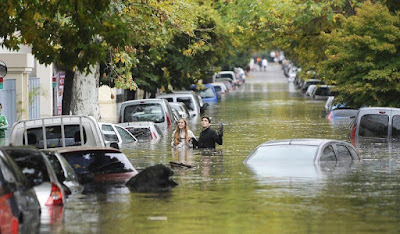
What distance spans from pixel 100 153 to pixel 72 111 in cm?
1811

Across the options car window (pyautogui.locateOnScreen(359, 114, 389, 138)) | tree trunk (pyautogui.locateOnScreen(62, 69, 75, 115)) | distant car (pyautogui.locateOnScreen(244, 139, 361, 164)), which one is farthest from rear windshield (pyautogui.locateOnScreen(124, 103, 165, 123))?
distant car (pyautogui.locateOnScreen(244, 139, 361, 164))

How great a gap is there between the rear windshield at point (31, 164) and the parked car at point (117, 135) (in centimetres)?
1577

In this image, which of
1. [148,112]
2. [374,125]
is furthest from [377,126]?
[148,112]

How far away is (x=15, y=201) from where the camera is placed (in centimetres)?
1172

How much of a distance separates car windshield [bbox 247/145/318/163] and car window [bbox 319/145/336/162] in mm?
211

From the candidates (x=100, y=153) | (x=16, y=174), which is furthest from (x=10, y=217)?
(x=100, y=153)

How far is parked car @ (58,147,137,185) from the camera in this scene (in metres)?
17.6

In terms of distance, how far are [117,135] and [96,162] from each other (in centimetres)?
1283

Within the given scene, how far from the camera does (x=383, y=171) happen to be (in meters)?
22.8

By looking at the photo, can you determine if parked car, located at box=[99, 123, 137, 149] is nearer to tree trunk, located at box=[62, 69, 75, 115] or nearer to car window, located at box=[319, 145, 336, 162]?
tree trunk, located at box=[62, 69, 75, 115]

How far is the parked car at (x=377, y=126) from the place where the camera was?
31.5m

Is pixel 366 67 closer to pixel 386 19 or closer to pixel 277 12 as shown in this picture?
pixel 386 19

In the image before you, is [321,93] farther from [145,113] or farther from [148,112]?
[145,113]

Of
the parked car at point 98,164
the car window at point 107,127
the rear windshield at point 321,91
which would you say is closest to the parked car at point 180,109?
the car window at point 107,127
